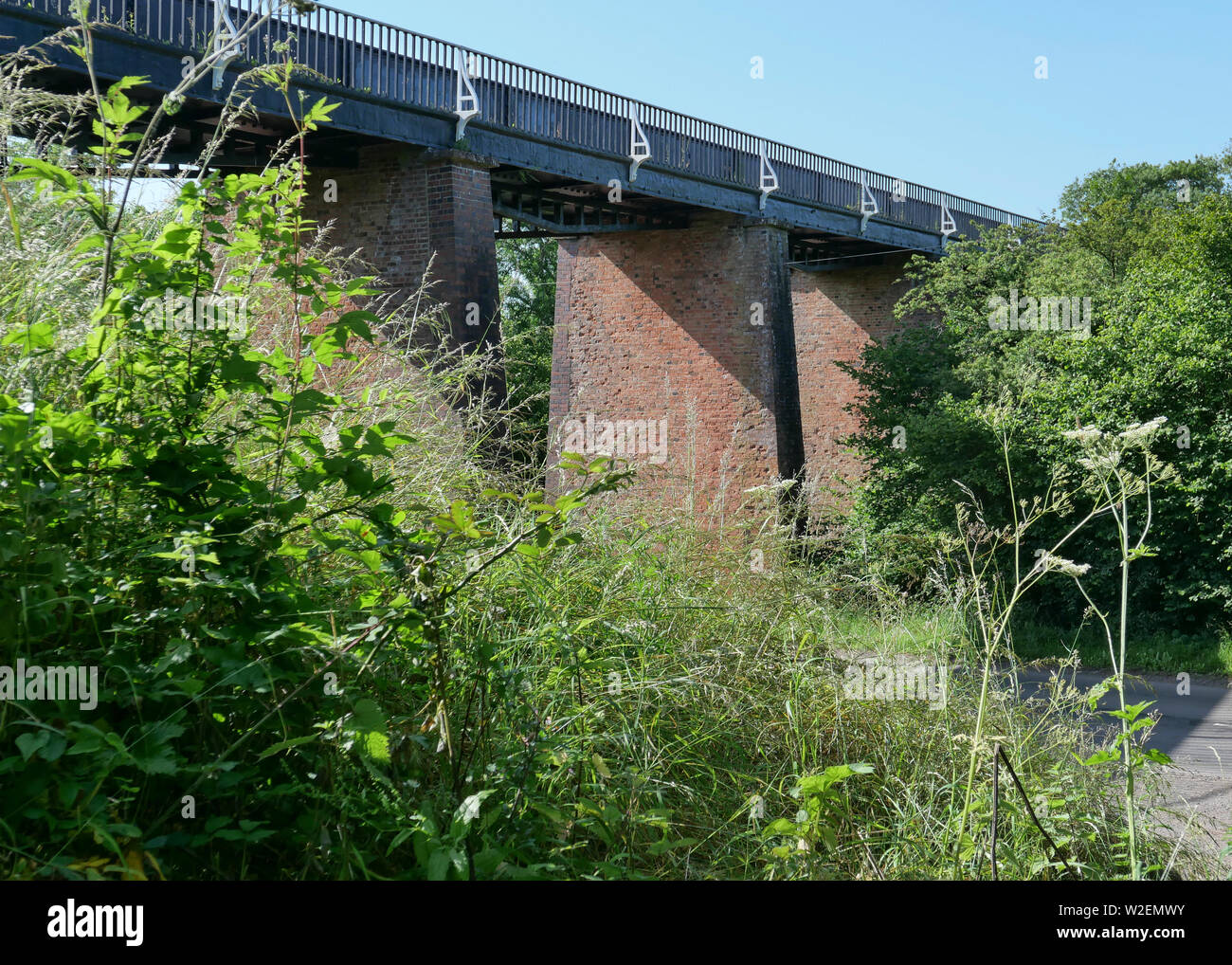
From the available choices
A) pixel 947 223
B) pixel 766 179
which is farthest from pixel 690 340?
pixel 947 223

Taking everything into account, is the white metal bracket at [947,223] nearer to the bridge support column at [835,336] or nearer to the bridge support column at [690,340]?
the bridge support column at [835,336]

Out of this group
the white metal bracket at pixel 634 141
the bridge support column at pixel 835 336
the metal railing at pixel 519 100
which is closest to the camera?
the metal railing at pixel 519 100

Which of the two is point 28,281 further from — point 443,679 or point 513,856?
point 513,856

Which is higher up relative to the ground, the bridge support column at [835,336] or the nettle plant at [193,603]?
the bridge support column at [835,336]

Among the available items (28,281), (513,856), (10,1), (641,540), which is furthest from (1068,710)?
(10,1)

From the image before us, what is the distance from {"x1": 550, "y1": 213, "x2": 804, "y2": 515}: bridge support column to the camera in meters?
18.8

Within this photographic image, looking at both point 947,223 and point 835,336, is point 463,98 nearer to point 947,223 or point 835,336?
point 835,336

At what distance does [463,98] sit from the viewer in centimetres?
1347

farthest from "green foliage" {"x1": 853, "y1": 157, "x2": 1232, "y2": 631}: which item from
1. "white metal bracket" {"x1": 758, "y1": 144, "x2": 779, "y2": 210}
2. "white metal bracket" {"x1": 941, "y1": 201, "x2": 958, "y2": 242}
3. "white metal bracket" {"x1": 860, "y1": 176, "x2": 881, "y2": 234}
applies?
"white metal bracket" {"x1": 941, "y1": 201, "x2": 958, "y2": 242}

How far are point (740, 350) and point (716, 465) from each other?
2.25 m

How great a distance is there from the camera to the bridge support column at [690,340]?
740 inches

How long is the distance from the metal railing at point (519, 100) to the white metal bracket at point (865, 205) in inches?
1.7

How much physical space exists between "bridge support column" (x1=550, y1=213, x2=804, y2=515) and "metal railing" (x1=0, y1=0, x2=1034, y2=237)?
59.0 inches

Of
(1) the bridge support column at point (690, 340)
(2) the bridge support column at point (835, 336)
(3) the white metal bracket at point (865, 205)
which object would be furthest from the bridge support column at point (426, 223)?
(2) the bridge support column at point (835, 336)
